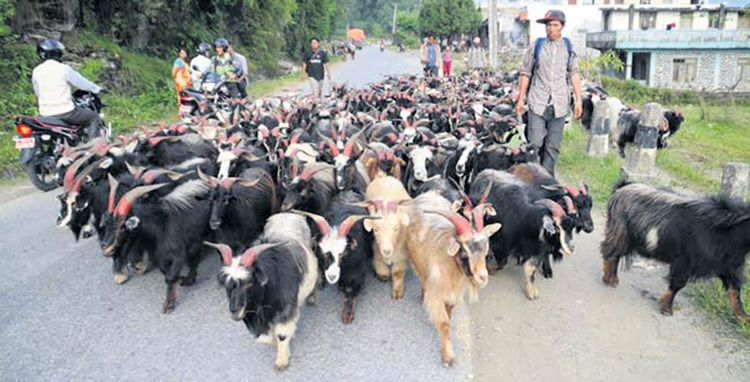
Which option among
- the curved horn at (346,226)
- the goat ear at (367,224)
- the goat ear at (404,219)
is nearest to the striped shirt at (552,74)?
the goat ear at (404,219)

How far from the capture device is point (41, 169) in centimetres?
714

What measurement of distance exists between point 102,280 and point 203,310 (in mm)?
1168

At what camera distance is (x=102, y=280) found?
186 inches

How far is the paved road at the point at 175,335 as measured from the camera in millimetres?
3457

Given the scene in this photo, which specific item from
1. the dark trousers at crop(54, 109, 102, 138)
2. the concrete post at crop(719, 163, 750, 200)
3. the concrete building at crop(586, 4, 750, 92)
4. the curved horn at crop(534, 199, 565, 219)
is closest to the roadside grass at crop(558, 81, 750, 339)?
the concrete post at crop(719, 163, 750, 200)

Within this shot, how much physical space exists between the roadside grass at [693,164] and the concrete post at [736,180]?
703mm

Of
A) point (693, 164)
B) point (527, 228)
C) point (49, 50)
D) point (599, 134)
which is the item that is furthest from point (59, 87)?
point (693, 164)

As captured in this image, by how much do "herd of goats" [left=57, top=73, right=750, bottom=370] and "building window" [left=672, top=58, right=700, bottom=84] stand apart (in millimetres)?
33281

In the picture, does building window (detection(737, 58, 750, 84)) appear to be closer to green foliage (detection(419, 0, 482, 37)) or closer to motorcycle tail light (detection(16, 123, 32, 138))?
green foliage (detection(419, 0, 482, 37))

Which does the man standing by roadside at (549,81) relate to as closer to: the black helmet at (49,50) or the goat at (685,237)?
the goat at (685,237)

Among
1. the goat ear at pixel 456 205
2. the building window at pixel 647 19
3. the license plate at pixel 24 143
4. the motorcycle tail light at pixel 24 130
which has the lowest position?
the goat ear at pixel 456 205

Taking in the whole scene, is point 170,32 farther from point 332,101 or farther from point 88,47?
point 332,101

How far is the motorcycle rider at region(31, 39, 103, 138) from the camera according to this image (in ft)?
21.5

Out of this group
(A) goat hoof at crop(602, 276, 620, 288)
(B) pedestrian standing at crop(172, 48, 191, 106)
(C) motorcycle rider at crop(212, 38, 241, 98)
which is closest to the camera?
(A) goat hoof at crop(602, 276, 620, 288)
